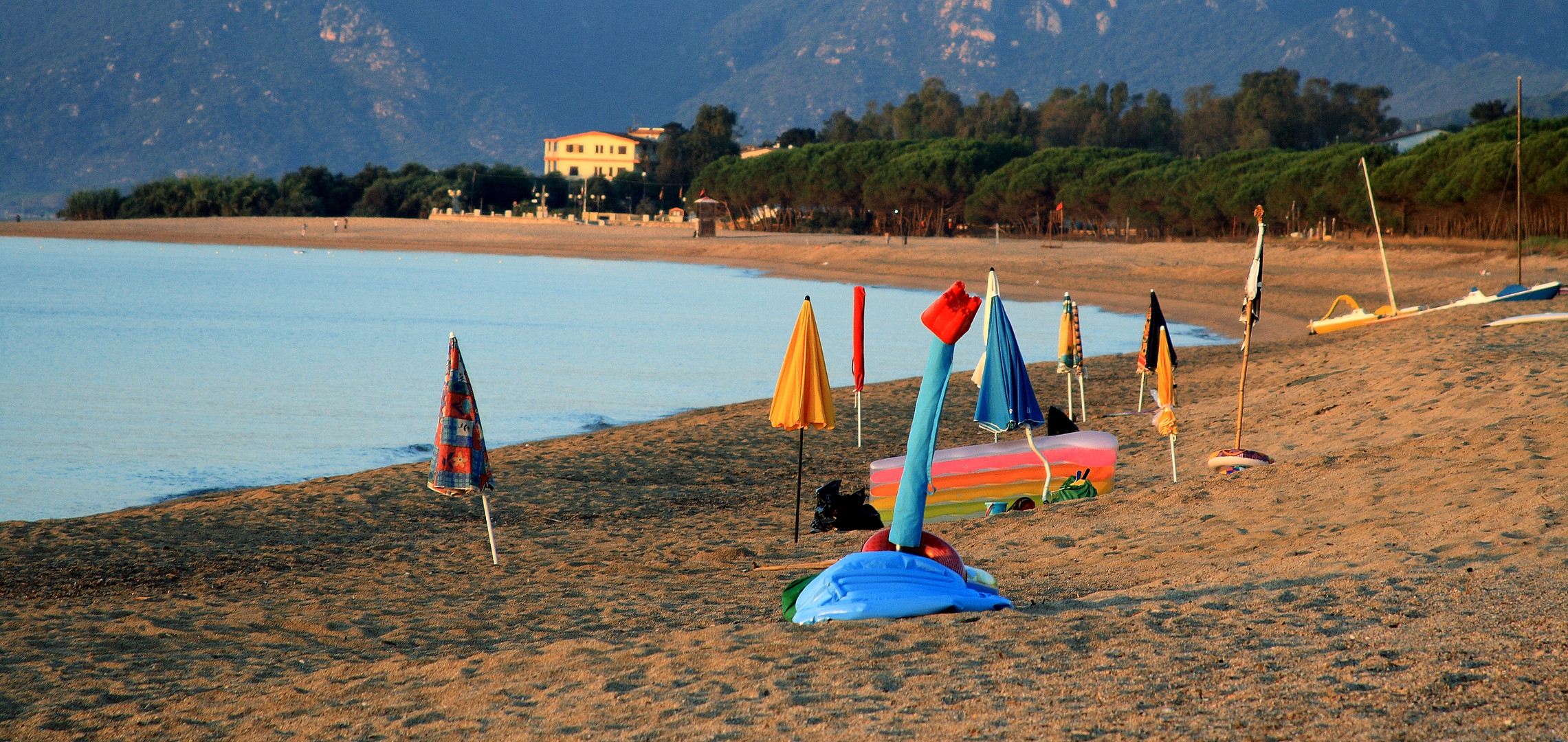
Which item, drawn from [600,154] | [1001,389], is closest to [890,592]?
[1001,389]

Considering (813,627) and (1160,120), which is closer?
(813,627)

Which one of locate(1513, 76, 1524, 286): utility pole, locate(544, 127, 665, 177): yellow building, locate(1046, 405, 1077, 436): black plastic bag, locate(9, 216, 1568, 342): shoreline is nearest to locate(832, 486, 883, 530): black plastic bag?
locate(1046, 405, 1077, 436): black plastic bag

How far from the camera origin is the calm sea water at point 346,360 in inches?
496

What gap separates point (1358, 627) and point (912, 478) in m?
1.90

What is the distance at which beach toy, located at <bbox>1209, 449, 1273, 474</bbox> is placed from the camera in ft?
27.7

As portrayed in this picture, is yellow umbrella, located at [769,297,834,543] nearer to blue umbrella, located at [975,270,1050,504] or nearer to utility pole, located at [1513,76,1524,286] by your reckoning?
blue umbrella, located at [975,270,1050,504]

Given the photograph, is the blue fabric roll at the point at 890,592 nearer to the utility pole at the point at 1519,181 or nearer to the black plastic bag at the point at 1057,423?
the black plastic bag at the point at 1057,423

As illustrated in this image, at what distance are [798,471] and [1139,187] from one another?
4825cm

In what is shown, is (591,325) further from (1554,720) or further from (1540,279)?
(1554,720)

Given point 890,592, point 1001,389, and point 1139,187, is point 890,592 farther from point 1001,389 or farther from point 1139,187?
point 1139,187

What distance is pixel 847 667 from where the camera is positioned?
4.50m

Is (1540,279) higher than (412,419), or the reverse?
(1540,279)

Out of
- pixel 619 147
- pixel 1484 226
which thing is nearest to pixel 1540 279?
pixel 1484 226

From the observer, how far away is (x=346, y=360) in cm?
2159
